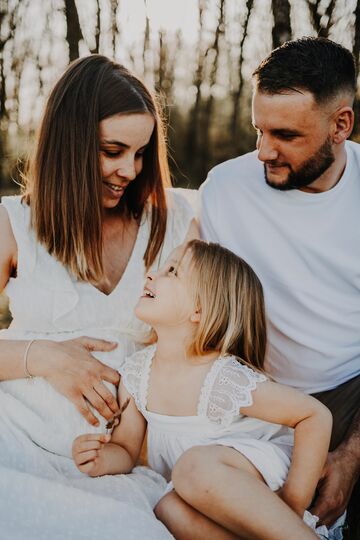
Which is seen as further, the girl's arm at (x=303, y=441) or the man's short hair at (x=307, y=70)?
the man's short hair at (x=307, y=70)

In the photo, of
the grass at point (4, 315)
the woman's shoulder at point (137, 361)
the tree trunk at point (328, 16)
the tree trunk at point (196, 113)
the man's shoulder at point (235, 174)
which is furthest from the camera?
the tree trunk at point (196, 113)

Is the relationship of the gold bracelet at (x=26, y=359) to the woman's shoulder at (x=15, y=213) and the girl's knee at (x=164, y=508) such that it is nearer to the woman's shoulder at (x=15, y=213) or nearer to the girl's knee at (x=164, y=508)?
the woman's shoulder at (x=15, y=213)

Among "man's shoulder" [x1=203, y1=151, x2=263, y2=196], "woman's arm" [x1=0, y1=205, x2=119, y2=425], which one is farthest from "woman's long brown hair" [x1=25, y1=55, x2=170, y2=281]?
"man's shoulder" [x1=203, y1=151, x2=263, y2=196]

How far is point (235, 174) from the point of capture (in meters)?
3.18

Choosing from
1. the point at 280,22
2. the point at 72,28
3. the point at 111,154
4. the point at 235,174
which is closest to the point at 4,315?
the point at 72,28

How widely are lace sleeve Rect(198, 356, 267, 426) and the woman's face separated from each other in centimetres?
82

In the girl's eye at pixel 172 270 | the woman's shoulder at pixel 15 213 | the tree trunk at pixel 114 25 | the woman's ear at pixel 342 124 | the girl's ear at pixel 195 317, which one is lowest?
the girl's ear at pixel 195 317

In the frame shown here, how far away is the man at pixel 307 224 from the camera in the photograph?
9.59 feet

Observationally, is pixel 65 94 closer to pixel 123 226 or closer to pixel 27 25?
pixel 123 226

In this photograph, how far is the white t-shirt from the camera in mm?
3006

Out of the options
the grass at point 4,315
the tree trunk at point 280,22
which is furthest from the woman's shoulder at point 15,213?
the tree trunk at point 280,22

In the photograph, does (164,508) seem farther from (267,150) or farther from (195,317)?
(267,150)

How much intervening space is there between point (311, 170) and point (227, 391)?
106cm

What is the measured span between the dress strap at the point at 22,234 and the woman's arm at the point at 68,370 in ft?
0.91
